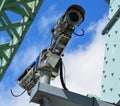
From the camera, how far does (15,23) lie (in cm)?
1194

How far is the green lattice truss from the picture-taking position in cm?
1147

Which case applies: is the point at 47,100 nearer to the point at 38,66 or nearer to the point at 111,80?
the point at 38,66

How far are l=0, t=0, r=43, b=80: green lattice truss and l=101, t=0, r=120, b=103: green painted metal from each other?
1677mm

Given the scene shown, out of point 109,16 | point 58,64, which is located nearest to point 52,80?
point 58,64

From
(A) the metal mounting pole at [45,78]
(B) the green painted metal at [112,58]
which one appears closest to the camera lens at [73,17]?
(A) the metal mounting pole at [45,78]

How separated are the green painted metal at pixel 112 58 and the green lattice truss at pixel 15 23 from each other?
5.50 ft

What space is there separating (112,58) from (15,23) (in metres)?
2.41

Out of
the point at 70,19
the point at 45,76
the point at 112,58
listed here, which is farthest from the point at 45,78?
the point at 112,58

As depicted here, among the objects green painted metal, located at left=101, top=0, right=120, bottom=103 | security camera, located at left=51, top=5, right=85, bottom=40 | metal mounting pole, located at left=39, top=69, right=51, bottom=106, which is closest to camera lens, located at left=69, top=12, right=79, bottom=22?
security camera, located at left=51, top=5, right=85, bottom=40

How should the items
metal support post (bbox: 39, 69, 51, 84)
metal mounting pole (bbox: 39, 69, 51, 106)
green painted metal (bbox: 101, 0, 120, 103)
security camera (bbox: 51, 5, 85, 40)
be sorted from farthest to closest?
green painted metal (bbox: 101, 0, 120, 103) < security camera (bbox: 51, 5, 85, 40) < metal support post (bbox: 39, 69, 51, 84) < metal mounting pole (bbox: 39, 69, 51, 106)

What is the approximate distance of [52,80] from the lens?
8.73 m

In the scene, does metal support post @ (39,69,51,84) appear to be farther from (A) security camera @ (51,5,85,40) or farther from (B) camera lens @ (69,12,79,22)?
(B) camera lens @ (69,12,79,22)

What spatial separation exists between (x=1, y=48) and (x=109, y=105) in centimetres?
467

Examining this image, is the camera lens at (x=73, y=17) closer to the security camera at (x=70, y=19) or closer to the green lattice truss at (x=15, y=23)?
the security camera at (x=70, y=19)
